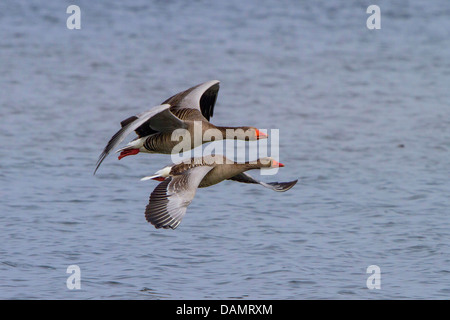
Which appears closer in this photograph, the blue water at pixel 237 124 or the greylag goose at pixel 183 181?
the greylag goose at pixel 183 181

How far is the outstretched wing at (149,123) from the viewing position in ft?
30.0

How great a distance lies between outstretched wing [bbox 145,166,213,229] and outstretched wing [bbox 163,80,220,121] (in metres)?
1.52

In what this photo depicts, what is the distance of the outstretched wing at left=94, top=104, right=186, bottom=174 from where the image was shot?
915 centimetres

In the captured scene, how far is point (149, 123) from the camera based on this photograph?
10398 millimetres

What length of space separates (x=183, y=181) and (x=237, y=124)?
6.79 metres

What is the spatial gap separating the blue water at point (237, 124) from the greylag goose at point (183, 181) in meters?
0.92

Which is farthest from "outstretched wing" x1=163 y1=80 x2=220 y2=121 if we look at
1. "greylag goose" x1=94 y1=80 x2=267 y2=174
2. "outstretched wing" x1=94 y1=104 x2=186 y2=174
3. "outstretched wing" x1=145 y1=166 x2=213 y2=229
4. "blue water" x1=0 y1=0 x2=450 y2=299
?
"outstretched wing" x1=145 y1=166 x2=213 y2=229

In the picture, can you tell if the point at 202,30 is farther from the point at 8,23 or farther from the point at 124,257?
the point at 124,257

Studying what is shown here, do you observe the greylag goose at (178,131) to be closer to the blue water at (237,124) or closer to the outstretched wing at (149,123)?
the outstretched wing at (149,123)

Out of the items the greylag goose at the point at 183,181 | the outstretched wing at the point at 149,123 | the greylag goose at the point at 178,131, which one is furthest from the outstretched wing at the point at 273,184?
the outstretched wing at the point at 149,123

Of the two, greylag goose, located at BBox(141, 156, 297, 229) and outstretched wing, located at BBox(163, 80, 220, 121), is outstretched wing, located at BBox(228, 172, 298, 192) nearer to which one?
greylag goose, located at BBox(141, 156, 297, 229)

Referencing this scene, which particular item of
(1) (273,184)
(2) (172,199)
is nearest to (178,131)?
(1) (273,184)
